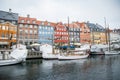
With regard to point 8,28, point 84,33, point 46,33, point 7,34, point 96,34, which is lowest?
point 7,34

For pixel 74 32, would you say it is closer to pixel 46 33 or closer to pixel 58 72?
pixel 46 33

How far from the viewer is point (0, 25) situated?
58.1 metres

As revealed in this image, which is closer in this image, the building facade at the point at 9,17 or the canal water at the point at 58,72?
the canal water at the point at 58,72

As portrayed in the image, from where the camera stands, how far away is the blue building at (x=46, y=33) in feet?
239

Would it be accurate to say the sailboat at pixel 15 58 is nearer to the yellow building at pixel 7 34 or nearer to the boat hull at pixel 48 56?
the boat hull at pixel 48 56

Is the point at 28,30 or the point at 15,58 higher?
the point at 28,30

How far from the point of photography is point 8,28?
192 ft

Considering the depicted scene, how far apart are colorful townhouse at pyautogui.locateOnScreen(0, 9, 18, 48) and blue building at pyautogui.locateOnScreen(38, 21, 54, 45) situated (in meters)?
12.9

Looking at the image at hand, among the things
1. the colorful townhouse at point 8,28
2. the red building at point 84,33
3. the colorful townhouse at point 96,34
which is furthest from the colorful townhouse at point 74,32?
the colorful townhouse at point 8,28

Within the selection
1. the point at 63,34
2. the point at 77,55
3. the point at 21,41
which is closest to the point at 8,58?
the point at 77,55

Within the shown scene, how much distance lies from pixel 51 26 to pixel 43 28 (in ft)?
15.3

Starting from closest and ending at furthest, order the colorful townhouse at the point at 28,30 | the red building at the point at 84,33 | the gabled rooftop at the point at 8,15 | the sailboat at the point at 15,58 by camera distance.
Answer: the sailboat at the point at 15,58
the gabled rooftop at the point at 8,15
the colorful townhouse at the point at 28,30
the red building at the point at 84,33

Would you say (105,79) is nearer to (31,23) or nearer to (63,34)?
(31,23)

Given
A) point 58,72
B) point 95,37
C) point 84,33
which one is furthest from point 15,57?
point 95,37
